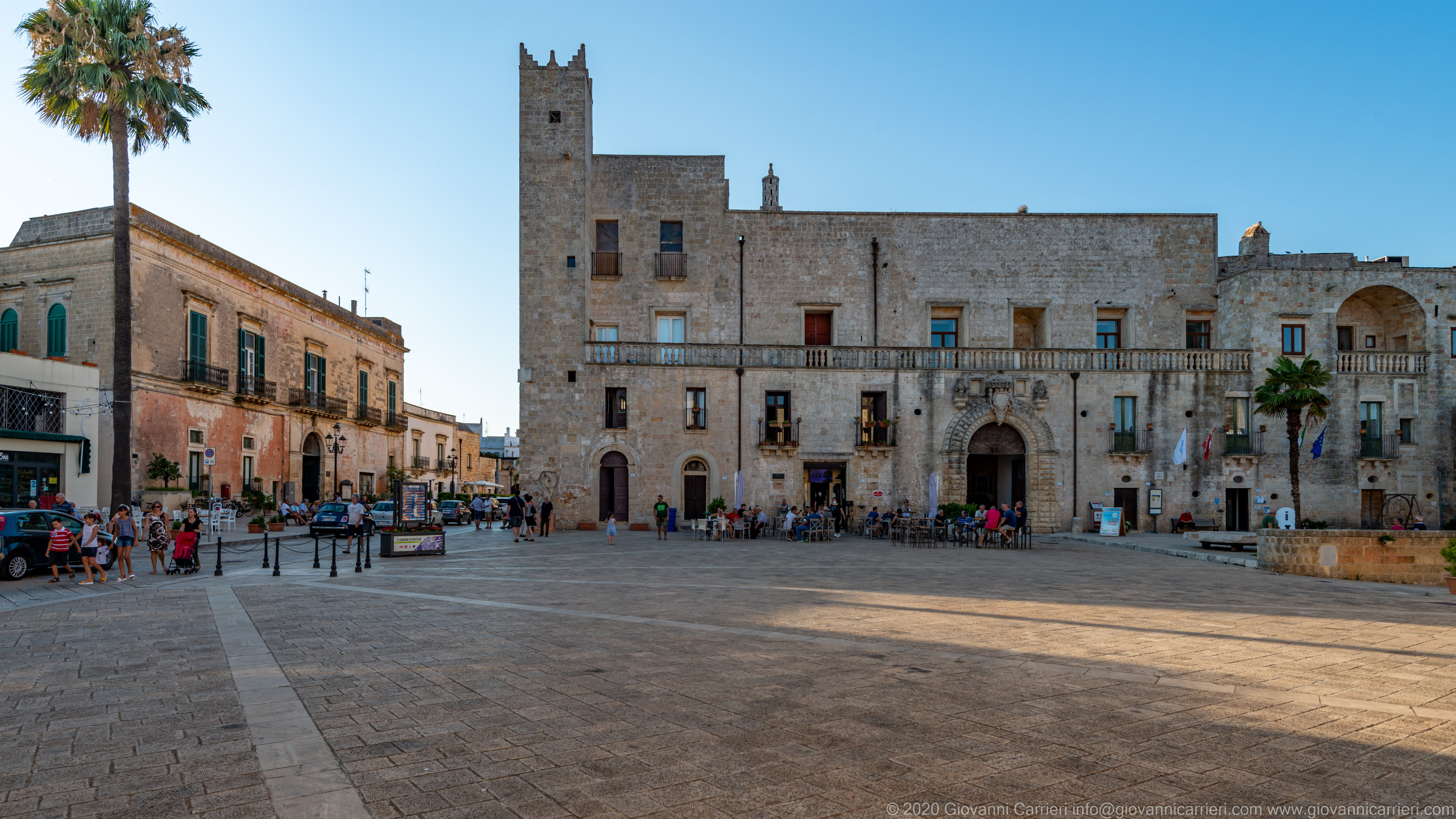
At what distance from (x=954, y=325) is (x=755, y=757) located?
3063cm

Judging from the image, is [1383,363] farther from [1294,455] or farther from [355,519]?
[355,519]

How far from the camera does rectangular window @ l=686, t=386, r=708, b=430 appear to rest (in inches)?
1192

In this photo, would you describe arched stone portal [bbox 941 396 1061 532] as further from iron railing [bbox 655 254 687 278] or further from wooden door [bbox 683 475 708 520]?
iron railing [bbox 655 254 687 278]

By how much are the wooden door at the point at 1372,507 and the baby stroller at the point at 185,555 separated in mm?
37294

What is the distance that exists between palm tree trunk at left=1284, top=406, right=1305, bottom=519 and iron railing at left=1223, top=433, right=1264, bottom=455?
973mm

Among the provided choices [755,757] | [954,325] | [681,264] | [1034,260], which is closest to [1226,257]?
[1034,260]

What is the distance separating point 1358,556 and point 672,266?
23.5 m

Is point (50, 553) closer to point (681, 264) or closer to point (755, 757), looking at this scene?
point (755, 757)

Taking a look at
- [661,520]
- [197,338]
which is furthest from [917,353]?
[197,338]

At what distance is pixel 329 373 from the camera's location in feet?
135

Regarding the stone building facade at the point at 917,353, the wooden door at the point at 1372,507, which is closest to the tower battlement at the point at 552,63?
the stone building facade at the point at 917,353

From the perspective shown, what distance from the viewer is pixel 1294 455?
28.3 m

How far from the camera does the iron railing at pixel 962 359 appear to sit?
100 ft

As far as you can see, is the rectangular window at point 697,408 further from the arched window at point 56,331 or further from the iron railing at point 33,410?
the arched window at point 56,331
